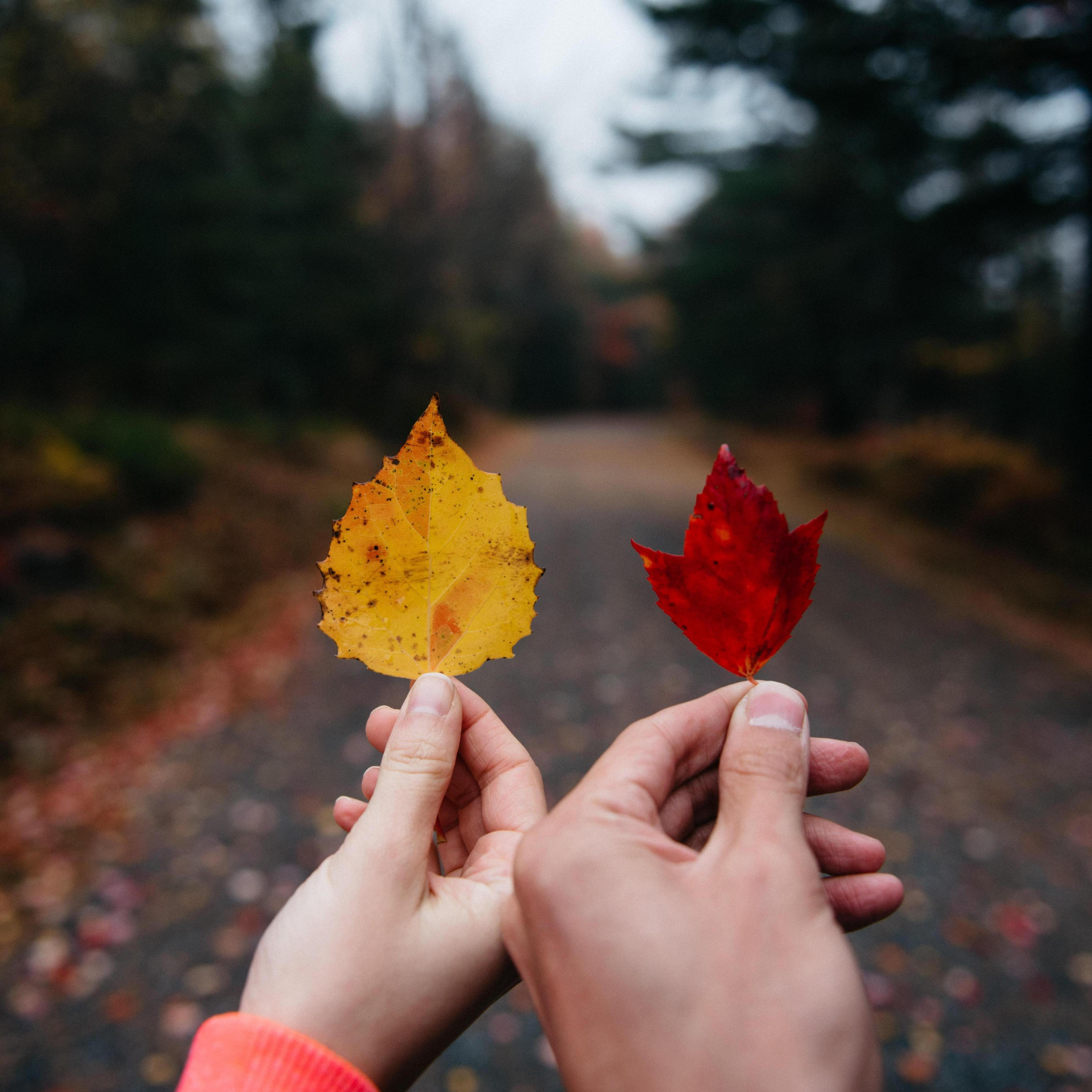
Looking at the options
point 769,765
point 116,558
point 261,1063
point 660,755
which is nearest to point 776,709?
point 769,765

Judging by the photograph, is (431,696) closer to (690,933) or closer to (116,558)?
(690,933)

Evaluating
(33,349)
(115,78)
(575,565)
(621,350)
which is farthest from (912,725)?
(621,350)

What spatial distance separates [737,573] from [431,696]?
53cm

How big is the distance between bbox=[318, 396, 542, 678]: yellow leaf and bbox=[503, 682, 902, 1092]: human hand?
→ 11.9 inches

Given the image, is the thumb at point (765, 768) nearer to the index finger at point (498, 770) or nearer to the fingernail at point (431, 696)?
the index finger at point (498, 770)

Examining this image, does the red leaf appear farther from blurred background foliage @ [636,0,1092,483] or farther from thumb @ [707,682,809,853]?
blurred background foliage @ [636,0,1092,483]

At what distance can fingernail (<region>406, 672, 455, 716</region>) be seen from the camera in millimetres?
1134

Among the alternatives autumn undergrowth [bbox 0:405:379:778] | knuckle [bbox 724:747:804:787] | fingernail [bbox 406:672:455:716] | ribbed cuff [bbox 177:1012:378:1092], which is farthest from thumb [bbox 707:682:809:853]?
autumn undergrowth [bbox 0:405:379:778]

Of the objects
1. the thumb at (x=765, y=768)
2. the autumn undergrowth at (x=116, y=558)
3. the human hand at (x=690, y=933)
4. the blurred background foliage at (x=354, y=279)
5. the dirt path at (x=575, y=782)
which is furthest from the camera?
the blurred background foliage at (x=354, y=279)

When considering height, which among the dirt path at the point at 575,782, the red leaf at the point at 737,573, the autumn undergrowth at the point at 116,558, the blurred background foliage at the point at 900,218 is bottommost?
the dirt path at the point at 575,782

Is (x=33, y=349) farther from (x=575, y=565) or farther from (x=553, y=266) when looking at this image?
(x=553, y=266)

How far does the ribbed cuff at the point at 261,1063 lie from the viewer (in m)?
0.89

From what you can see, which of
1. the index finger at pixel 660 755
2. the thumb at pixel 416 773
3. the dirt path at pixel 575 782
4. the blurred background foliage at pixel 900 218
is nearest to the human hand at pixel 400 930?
the thumb at pixel 416 773

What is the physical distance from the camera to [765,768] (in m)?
1.02
